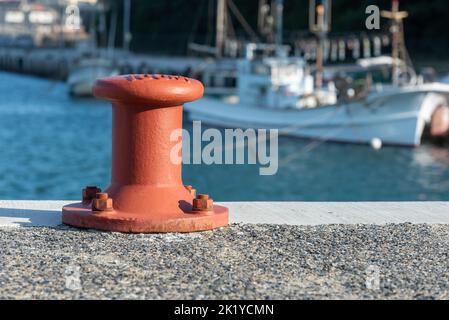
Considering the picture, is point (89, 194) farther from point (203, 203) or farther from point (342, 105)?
point (342, 105)

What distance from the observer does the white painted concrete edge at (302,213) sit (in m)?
8.38

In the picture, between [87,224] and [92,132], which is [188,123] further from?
[87,224]

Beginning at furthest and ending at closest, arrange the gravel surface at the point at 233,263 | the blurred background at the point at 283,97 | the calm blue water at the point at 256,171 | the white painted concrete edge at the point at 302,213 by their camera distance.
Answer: the blurred background at the point at 283,97, the calm blue water at the point at 256,171, the white painted concrete edge at the point at 302,213, the gravel surface at the point at 233,263

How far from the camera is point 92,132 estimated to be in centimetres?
5250

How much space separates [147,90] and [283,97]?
3897 cm

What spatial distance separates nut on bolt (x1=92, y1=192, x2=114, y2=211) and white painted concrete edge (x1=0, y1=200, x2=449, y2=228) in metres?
0.41

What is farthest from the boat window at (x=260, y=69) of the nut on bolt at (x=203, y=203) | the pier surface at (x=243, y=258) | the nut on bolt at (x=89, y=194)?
the nut on bolt at (x=203, y=203)

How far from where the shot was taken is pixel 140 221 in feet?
25.5

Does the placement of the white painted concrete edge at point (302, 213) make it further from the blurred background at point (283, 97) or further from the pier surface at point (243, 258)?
the blurred background at point (283, 97)

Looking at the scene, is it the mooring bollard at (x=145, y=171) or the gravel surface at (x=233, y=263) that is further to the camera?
the mooring bollard at (x=145, y=171)

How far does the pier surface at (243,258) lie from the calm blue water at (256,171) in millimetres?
22986

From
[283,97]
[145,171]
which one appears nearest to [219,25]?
[283,97]

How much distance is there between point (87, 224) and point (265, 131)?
3621 centimetres
